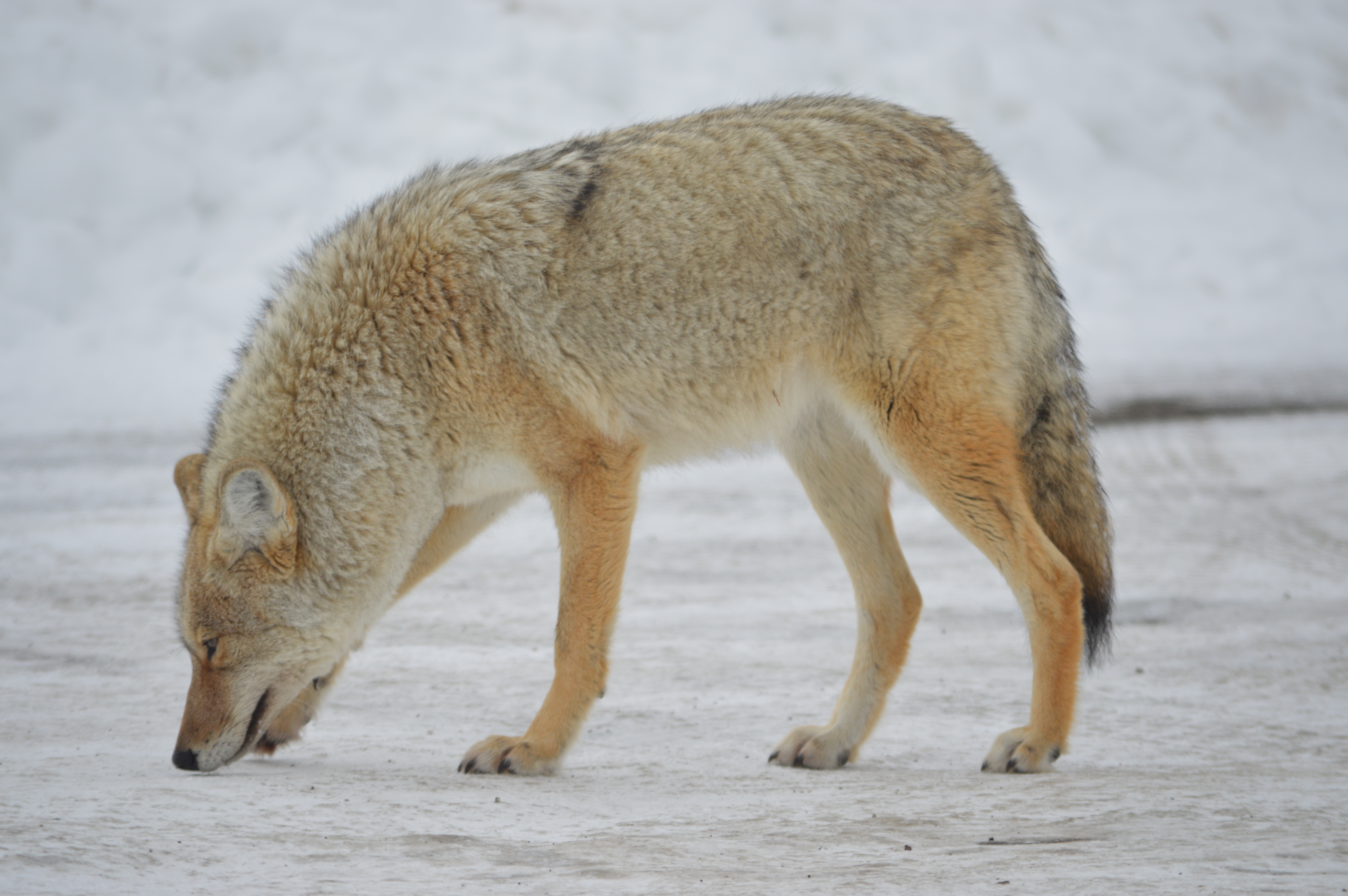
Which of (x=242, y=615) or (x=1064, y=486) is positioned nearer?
(x=242, y=615)

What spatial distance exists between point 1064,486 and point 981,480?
0.48 m

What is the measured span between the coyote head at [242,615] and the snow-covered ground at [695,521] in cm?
22

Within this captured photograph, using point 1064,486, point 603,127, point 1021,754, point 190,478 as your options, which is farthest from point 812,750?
point 603,127

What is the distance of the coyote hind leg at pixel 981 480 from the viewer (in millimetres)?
4137

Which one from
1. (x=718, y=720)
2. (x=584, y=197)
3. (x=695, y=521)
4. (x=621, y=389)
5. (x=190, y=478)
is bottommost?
(x=695, y=521)

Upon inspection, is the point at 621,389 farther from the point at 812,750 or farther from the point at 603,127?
the point at 603,127

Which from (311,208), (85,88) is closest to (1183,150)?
(311,208)

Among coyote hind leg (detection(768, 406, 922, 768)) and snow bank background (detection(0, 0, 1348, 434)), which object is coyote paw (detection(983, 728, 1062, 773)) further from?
snow bank background (detection(0, 0, 1348, 434))

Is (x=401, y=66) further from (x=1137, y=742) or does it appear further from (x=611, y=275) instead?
(x=1137, y=742)

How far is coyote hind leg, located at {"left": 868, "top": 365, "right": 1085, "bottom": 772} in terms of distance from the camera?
4.14m

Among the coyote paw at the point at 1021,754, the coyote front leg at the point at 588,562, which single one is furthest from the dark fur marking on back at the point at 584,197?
the coyote paw at the point at 1021,754

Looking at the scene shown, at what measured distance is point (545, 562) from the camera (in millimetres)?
7031

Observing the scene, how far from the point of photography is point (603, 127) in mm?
14078

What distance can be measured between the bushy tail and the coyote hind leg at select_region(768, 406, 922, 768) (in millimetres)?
545
